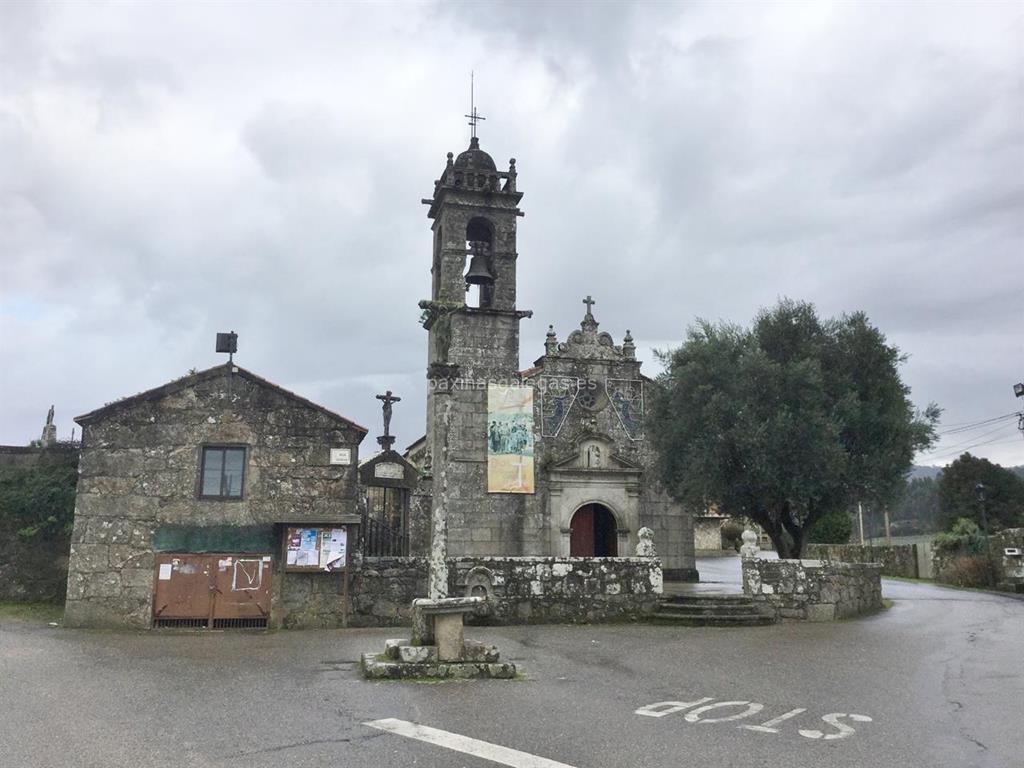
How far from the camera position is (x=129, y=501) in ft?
46.1

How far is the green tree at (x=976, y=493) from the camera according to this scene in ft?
149

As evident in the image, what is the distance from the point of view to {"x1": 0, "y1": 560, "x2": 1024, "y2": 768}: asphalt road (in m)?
5.73

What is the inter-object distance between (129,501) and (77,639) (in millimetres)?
2695

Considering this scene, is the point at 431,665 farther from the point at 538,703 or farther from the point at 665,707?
the point at 665,707

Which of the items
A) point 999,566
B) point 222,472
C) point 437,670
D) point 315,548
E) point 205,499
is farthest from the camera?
point 999,566

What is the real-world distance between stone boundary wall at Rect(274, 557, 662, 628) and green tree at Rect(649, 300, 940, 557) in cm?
549

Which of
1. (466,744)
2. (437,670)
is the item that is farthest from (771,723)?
A: (437,670)

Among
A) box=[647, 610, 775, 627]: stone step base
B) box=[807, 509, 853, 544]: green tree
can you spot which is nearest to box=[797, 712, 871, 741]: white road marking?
box=[647, 610, 775, 627]: stone step base

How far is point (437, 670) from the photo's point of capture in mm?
8680

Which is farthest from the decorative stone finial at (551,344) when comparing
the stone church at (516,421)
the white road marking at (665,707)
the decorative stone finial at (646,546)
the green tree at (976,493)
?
the green tree at (976,493)

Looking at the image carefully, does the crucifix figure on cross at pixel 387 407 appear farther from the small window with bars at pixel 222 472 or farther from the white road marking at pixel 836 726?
the white road marking at pixel 836 726

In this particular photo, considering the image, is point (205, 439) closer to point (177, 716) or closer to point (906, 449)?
point (177, 716)

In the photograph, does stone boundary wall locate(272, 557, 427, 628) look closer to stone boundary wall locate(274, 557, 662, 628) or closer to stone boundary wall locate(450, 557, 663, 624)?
stone boundary wall locate(274, 557, 662, 628)

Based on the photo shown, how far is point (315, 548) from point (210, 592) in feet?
6.11
